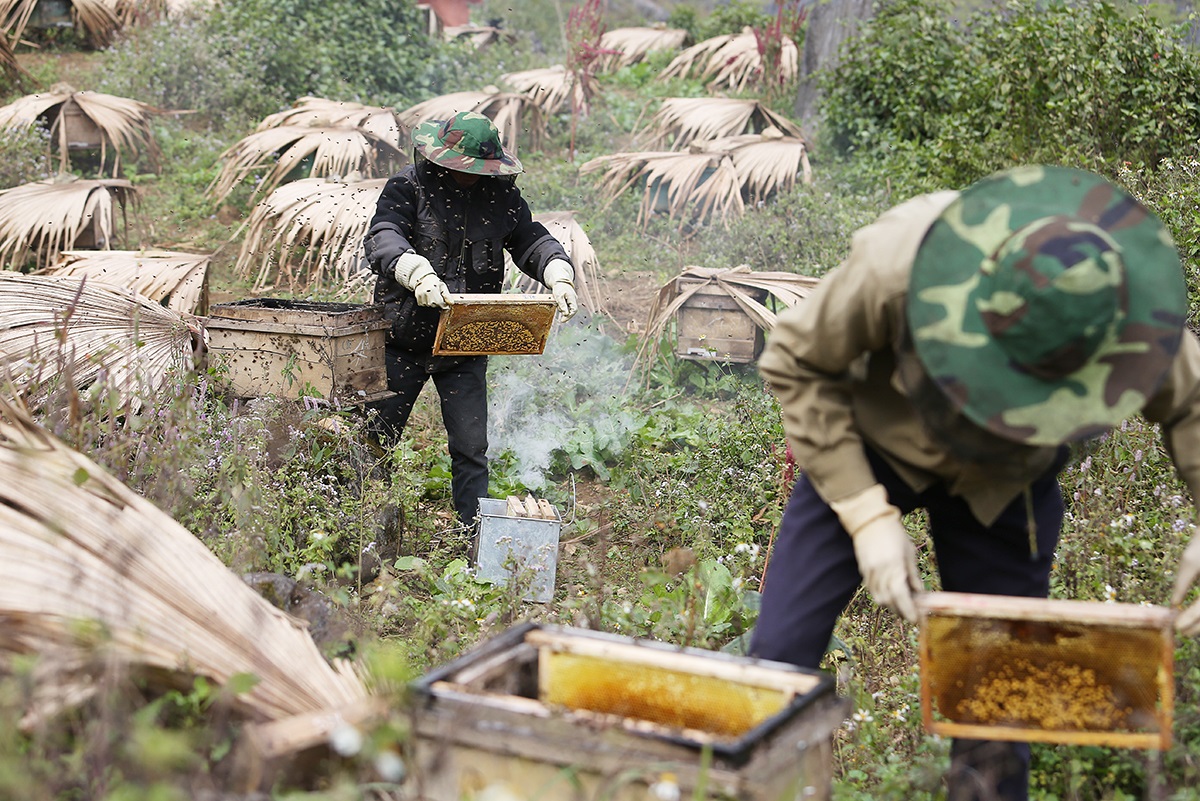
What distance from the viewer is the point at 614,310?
859cm

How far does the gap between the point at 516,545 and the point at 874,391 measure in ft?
8.01

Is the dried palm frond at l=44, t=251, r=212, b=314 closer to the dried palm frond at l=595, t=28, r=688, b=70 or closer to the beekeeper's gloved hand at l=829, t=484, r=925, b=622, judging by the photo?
the beekeeper's gloved hand at l=829, t=484, r=925, b=622

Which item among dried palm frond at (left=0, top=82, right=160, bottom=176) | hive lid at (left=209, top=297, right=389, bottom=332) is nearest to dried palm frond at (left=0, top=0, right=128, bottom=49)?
dried palm frond at (left=0, top=82, right=160, bottom=176)

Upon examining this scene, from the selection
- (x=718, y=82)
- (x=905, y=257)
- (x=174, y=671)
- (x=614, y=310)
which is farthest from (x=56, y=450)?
(x=718, y=82)

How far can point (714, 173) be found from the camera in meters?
9.57

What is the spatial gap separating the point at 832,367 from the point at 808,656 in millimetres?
736

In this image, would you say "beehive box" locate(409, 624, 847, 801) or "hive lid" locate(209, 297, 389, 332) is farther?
"hive lid" locate(209, 297, 389, 332)

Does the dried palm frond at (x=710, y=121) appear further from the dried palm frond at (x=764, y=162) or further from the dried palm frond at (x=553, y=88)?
the dried palm frond at (x=553, y=88)

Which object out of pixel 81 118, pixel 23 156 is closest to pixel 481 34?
pixel 81 118

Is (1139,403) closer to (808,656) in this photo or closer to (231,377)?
(808,656)

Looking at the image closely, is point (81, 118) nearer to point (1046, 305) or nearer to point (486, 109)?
point (486, 109)

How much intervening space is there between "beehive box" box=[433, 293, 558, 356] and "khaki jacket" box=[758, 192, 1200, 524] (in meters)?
2.43

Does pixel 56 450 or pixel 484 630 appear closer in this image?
pixel 56 450

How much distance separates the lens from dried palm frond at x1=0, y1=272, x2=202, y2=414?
15.5 ft
